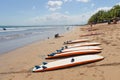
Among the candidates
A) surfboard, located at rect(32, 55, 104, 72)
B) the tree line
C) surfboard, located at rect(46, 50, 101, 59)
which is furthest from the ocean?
the tree line

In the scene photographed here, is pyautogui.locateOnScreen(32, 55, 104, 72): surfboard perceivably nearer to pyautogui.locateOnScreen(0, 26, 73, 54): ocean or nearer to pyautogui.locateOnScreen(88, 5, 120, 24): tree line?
pyautogui.locateOnScreen(0, 26, 73, 54): ocean

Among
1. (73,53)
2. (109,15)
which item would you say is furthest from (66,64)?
(109,15)

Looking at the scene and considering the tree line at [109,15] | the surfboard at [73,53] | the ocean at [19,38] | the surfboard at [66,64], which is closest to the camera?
the surfboard at [66,64]

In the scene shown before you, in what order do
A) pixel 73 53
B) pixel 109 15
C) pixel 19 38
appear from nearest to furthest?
pixel 73 53 → pixel 19 38 → pixel 109 15

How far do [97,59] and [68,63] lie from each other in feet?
4.35

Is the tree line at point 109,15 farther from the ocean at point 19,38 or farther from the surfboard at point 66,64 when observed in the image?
the surfboard at point 66,64

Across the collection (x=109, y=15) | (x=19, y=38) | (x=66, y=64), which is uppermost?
(x=109, y=15)

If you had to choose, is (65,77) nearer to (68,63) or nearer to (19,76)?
(68,63)

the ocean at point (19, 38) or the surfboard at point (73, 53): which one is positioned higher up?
the surfboard at point (73, 53)

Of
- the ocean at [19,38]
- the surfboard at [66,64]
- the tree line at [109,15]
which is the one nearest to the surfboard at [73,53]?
the surfboard at [66,64]

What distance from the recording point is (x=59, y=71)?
776 centimetres

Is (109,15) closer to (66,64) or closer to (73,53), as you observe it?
(73,53)

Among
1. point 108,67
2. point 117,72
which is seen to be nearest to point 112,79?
point 117,72

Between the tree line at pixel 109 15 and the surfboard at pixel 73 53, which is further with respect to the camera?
the tree line at pixel 109 15
